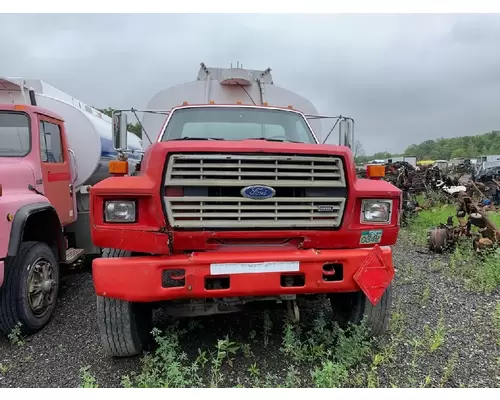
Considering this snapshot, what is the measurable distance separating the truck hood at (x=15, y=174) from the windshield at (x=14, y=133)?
0.15 meters

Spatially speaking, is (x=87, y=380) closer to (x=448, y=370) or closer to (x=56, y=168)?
(x=448, y=370)

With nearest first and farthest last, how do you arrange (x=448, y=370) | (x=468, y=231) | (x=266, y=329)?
(x=448, y=370)
(x=266, y=329)
(x=468, y=231)

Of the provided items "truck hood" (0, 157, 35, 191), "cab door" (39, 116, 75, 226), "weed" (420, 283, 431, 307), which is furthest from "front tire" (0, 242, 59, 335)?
"weed" (420, 283, 431, 307)

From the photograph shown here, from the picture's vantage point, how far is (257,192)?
2932mm

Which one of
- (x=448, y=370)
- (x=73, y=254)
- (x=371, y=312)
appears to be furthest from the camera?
(x=73, y=254)

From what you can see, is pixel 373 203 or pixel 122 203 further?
pixel 373 203

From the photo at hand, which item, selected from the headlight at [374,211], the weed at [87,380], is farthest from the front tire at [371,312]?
the weed at [87,380]

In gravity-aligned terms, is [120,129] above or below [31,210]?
above

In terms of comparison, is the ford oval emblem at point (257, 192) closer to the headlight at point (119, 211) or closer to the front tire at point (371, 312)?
the headlight at point (119, 211)

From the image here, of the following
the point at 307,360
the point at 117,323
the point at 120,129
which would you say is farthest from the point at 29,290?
the point at 307,360

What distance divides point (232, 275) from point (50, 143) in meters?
3.32

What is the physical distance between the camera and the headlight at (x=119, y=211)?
2891 millimetres

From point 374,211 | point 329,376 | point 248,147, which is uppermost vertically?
point 248,147

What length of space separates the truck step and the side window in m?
1.20
